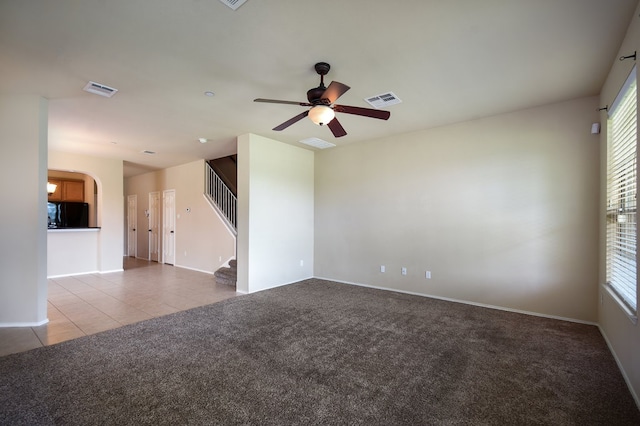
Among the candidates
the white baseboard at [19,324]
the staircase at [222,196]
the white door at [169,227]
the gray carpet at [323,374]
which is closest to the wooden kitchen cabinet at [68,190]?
the white door at [169,227]

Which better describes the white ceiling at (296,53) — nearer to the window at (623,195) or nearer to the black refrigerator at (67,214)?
the window at (623,195)

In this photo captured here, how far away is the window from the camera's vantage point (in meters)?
2.46

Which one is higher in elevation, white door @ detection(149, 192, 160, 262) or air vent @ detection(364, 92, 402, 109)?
air vent @ detection(364, 92, 402, 109)

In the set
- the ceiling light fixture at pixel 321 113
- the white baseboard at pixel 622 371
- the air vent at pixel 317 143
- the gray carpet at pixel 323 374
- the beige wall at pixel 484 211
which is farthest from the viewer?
the air vent at pixel 317 143

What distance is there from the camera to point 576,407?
209 cm

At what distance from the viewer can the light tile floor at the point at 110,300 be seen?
132 inches

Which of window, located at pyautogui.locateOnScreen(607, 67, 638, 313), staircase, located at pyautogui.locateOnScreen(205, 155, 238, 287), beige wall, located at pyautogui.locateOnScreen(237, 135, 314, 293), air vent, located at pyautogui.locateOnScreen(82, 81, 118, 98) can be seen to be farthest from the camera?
staircase, located at pyautogui.locateOnScreen(205, 155, 238, 287)

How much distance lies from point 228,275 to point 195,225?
7.77 ft

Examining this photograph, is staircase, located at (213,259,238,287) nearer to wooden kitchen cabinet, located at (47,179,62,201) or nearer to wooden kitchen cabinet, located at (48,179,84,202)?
wooden kitchen cabinet, located at (48,179,84,202)

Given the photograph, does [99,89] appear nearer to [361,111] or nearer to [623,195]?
[361,111]

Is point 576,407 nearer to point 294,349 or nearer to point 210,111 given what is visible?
point 294,349

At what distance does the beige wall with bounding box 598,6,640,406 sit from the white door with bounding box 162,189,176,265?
893cm

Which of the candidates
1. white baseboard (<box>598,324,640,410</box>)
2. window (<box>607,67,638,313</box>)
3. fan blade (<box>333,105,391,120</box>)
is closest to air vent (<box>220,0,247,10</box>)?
fan blade (<box>333,105,391,120</box>)

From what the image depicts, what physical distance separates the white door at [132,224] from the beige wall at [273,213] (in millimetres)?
6529
